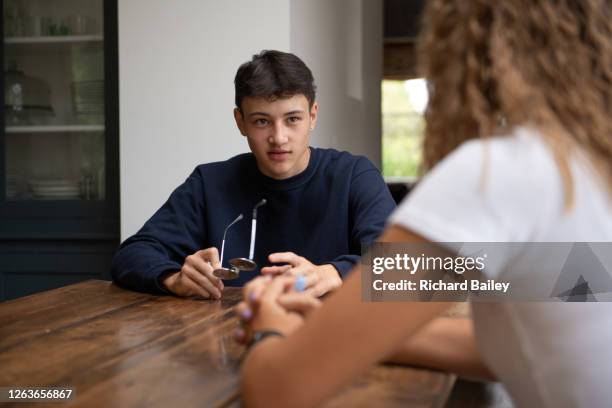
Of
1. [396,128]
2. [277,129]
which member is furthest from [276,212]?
[396,128]

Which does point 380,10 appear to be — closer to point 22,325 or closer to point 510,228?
point 22,325

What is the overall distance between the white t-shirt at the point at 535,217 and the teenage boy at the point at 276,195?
110cm

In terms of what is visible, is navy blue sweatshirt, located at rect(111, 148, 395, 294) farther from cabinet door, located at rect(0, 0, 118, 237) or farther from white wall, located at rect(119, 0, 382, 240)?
cabinet door, located at rect(0, 0, 118, 237)

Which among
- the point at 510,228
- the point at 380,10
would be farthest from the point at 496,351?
the point at 380,10

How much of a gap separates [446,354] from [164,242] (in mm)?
1087

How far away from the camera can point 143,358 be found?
1.06 metres

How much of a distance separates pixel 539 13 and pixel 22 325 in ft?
3.38

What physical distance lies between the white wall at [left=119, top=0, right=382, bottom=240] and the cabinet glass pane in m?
0.43

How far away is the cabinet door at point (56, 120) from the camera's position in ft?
10.9

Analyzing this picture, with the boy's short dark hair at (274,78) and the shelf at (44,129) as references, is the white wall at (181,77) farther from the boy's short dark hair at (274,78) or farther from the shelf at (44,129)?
the boy's short dark hair at (274,78)

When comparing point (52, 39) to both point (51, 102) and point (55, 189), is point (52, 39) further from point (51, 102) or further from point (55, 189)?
point (55, 189)

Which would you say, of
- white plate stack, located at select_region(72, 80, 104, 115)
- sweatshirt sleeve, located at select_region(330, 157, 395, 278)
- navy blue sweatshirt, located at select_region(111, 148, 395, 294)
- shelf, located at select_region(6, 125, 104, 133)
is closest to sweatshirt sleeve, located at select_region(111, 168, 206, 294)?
navy blue sweatshirt, located at select_region(111, 148, 395, 294)

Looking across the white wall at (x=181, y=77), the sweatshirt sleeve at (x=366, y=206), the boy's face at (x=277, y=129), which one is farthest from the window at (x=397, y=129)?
the boy's face at (x=277, y=129)

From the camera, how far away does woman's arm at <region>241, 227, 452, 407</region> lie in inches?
28.4
